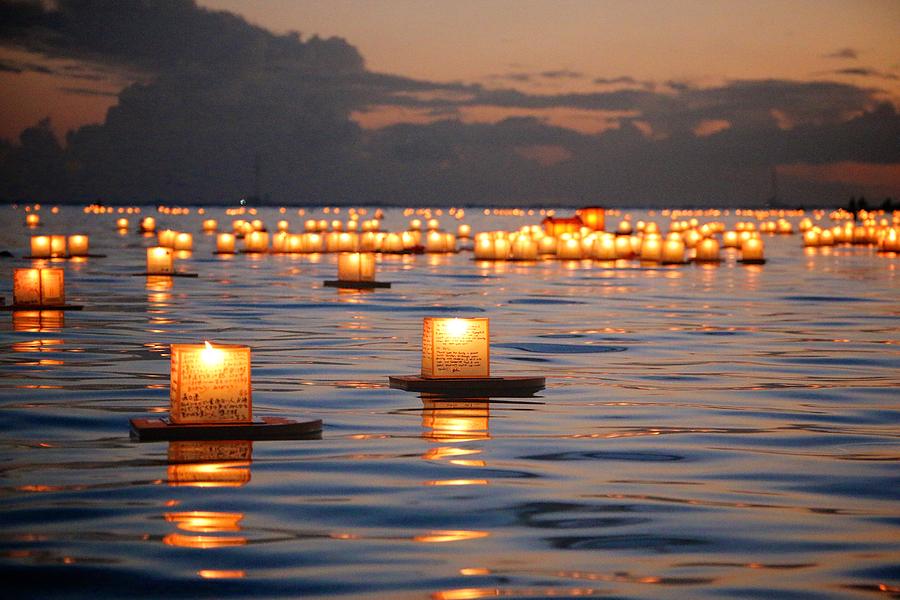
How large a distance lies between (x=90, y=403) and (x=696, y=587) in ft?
39.7

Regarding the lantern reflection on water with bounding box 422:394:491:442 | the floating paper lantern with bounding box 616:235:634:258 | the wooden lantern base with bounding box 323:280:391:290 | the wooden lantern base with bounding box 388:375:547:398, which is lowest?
the lantern reflection on water with bounding box 422:394:491:442

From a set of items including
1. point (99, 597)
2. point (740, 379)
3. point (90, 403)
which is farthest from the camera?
point (740, 379)

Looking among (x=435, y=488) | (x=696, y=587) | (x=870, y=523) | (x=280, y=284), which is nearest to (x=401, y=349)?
(x=435, y=488)

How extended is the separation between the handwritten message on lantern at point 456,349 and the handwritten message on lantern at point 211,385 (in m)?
5.12

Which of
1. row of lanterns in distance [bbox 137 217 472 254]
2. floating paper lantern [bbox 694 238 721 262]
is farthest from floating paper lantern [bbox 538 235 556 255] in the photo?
floating paper lantern [bbox 694 238 721 262]

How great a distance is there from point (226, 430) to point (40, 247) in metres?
56.8

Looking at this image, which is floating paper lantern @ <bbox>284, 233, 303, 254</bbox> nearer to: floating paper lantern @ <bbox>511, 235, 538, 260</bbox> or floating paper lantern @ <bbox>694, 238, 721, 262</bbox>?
floating paper lantern @ <bbox>511, 235, 538, 260</bbox>

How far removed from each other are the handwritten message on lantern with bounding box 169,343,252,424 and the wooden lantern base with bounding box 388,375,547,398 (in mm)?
5325

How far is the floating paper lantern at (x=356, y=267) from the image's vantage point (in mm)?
51469

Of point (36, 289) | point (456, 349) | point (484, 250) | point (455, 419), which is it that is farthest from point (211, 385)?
point (484, 250)

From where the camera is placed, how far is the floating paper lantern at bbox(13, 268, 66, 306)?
127 feet

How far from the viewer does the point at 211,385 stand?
17781mm

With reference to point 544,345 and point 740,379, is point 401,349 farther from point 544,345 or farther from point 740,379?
point 740,379

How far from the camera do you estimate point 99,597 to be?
10570 millimetres
